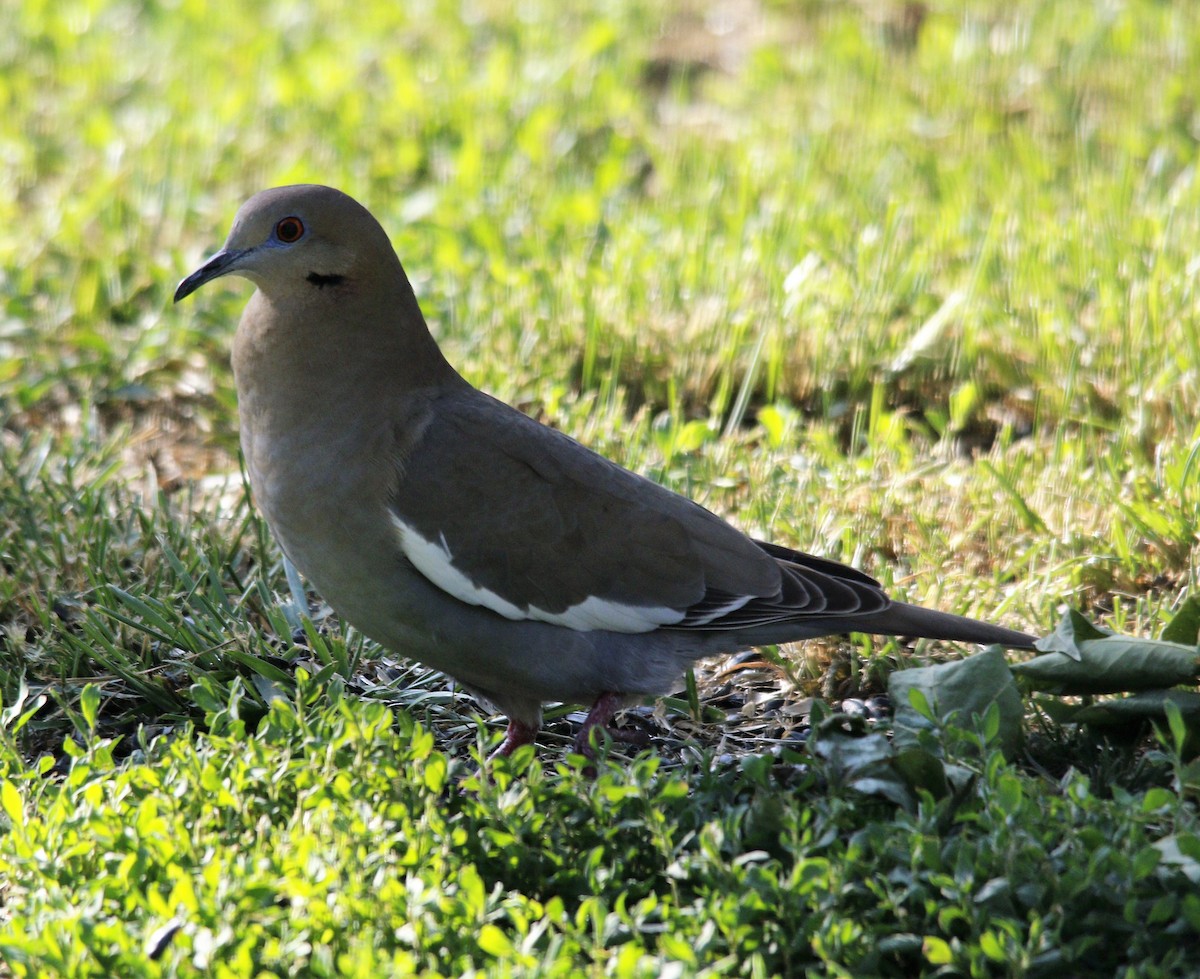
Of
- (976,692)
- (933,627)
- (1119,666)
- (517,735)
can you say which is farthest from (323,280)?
(1119,666)

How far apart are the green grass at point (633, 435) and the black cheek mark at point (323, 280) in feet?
2.68

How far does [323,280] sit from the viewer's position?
323 cm

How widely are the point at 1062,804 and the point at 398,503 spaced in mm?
1430

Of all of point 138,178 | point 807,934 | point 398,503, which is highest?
point 138,178

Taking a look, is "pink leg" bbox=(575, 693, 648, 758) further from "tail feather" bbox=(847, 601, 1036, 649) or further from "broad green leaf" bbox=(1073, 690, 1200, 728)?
"broad green leaf" bbox=(1073, 690, 1200, 728)

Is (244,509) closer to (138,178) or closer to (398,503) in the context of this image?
(398,503)

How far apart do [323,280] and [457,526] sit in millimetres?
634

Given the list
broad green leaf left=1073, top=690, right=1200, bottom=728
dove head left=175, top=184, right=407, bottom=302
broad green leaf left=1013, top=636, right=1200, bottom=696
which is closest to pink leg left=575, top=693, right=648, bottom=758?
broad green leaf left=1013, top=636, right=1200, bottom=696

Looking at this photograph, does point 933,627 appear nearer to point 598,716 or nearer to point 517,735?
point 598,716

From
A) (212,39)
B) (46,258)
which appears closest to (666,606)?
(46,258)

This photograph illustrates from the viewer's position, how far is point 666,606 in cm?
319

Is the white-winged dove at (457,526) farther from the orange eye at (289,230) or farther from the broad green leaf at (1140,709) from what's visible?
the broad green leaf at (1140,709)

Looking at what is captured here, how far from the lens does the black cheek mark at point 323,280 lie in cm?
323

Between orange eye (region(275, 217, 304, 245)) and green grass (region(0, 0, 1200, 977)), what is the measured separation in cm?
91
